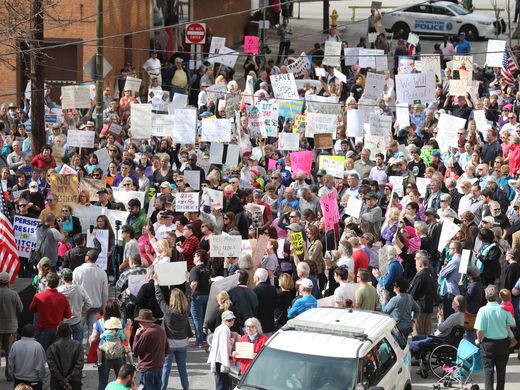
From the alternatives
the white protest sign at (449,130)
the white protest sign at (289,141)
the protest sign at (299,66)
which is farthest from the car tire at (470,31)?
the white protest sign at (289,141)

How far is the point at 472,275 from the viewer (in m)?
16.9

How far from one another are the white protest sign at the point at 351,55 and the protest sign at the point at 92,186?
1317 centimetres

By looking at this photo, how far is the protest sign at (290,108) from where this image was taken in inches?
1043

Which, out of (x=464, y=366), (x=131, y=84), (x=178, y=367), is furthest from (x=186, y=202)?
(x=131, y=84)

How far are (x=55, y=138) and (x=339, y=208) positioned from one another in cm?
682

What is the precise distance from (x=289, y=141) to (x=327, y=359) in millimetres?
11782

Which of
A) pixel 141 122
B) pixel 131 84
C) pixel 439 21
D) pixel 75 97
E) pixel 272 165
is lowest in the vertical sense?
pixel 272 165

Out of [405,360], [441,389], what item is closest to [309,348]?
[405,360]

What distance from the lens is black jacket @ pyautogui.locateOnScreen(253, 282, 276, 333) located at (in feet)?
53.6

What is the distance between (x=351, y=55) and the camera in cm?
3312

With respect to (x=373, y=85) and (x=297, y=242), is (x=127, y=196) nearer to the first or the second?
(x=297, y=242)

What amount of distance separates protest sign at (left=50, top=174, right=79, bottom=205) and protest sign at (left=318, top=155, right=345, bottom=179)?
4687mm

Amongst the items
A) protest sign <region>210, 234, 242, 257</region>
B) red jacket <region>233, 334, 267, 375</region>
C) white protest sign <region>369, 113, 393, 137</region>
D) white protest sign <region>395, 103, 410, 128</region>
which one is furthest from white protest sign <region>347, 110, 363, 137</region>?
red jacket <region>233, 334, 267, 375</region>

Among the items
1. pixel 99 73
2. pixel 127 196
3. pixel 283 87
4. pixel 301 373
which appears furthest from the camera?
pixel 283 87
